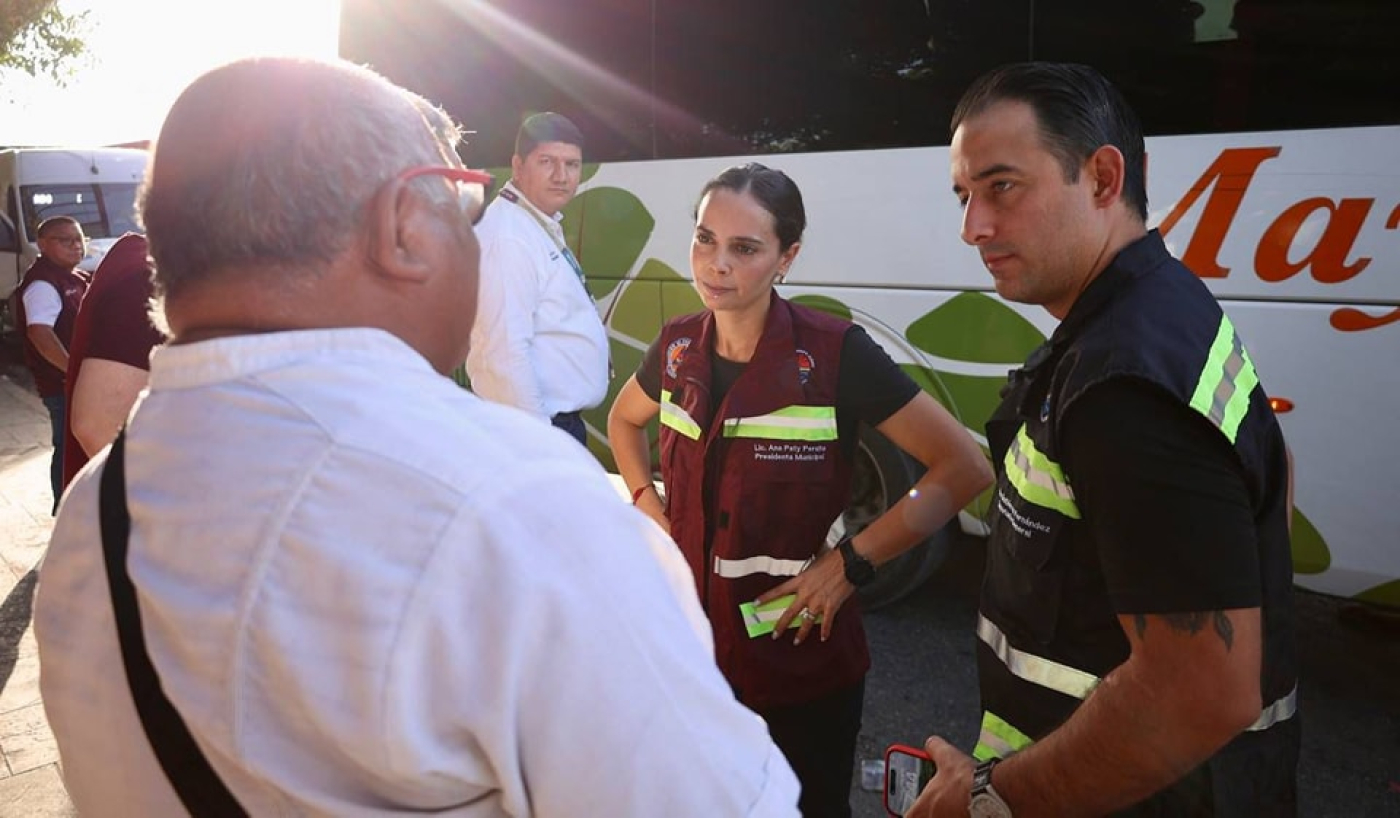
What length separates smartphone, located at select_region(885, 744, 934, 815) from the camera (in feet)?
5.21

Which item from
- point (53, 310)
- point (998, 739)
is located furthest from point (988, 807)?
point (53, 310)

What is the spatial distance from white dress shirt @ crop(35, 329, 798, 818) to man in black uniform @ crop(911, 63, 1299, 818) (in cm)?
60

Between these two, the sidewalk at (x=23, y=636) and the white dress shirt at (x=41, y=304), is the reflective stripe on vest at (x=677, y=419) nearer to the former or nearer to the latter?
the sidewalk at (x=23, y=636)

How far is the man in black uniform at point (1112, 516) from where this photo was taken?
118cm

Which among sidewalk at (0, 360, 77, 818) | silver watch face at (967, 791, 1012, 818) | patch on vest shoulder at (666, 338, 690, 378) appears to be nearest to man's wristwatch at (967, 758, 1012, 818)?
silver watch face at (967, 791, 1012, 818)

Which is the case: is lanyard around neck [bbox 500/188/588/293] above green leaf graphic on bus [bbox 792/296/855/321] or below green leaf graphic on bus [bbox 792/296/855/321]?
above

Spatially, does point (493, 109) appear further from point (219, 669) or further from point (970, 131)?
point (219, 669)

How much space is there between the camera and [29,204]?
13.4 metres

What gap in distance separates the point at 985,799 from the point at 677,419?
3.86 ft

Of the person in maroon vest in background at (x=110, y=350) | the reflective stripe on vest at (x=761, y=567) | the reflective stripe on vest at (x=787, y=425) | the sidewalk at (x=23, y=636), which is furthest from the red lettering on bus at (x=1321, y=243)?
the sidewalk at (x=23, y=636)

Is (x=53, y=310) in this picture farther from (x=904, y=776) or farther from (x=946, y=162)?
(x=904, y=776)

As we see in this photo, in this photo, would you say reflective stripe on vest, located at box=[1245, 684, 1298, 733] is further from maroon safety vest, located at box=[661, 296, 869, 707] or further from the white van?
the white van

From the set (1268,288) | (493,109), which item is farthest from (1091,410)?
(493,109)

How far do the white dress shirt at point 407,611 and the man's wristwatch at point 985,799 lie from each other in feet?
2.23
